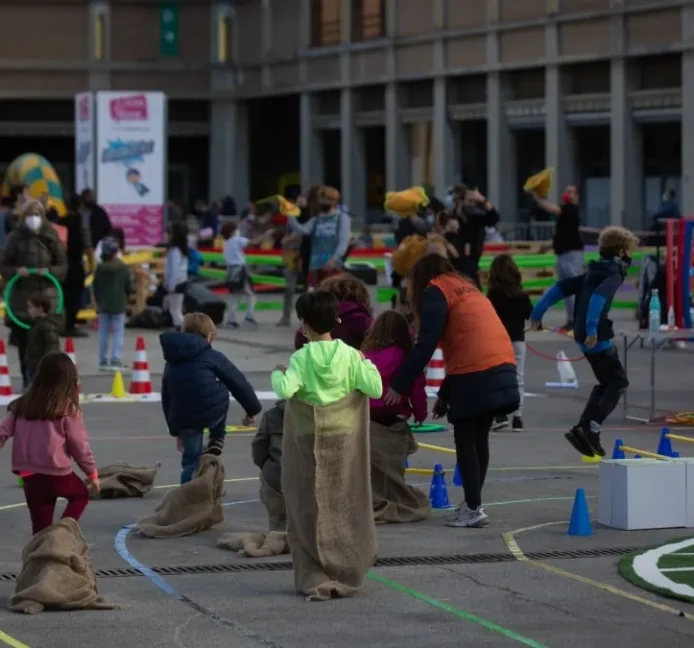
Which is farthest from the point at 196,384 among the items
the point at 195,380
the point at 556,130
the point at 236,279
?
the point at 556,130

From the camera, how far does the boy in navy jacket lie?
1420cm

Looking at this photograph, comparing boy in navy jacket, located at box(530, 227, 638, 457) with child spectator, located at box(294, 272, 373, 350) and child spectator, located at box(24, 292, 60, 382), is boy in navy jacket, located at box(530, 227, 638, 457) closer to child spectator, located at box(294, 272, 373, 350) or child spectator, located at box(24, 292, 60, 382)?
child spectator, located at box(294, 272, 373, 350)

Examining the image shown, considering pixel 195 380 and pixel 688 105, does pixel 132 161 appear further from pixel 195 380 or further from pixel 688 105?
pixel 195 380

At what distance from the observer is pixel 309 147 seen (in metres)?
58.2

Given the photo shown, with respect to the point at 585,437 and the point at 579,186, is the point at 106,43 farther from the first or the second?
the point at 585,437

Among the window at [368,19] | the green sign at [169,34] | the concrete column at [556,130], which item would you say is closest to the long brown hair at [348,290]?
the concrete column at [556,130]

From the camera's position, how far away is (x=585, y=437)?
559 inches

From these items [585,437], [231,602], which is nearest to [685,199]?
[585,437]

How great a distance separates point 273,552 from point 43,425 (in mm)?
1795

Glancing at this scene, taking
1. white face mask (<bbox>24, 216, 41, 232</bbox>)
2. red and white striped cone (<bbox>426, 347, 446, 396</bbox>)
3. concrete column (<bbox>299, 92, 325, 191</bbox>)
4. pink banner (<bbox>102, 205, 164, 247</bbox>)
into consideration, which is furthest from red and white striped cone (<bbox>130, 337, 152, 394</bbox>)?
concrete column (<bbox>299, 92, 325, 191</bbox>)

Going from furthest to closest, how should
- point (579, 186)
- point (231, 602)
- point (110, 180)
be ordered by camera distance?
point (579, 186) → point (110, 180) → point (231, 602)

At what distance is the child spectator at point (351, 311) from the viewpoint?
Answer: 11719 mm

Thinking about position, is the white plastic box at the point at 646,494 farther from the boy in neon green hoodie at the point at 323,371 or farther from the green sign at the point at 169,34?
the green sign at the point at 169,34

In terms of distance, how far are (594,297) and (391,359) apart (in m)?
3.02
